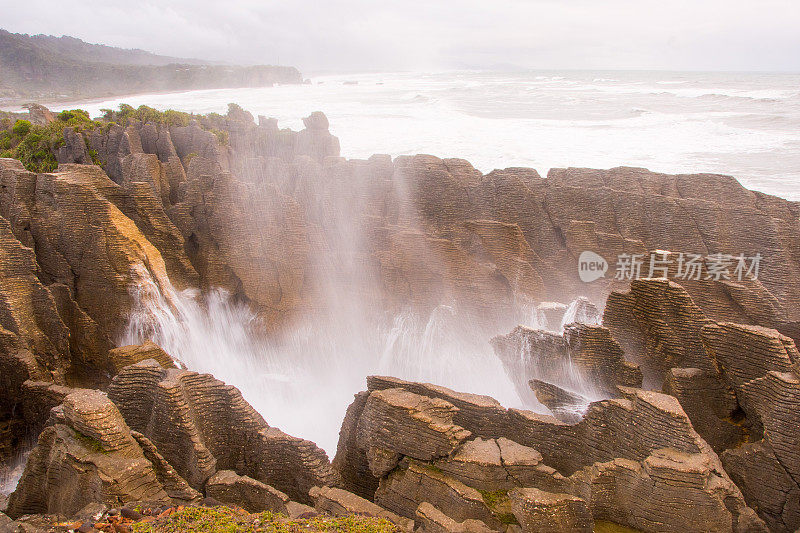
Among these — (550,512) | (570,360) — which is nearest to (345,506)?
(550,512)

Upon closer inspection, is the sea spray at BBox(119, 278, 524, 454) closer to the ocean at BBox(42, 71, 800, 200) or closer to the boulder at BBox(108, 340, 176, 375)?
the boulder at BBox(108, 340, 176, 375)

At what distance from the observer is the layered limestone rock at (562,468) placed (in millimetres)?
5973

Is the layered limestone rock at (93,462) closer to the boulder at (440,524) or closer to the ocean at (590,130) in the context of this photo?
the boulder at (440,524)

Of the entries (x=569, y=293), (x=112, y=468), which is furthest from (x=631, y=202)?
(x=112, y=468)

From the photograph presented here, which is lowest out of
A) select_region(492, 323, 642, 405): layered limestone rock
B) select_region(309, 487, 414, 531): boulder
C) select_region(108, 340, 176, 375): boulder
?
select_region(309, 487, 414, 531): boulder

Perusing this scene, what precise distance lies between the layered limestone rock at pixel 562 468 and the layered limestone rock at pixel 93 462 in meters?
2.91

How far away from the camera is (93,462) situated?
20.9 feet

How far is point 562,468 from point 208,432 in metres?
5.11

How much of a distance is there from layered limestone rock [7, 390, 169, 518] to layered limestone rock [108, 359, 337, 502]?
2.32ft

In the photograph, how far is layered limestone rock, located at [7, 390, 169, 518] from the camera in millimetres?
6320

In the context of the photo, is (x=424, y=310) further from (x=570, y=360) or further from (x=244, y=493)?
(x=244, y=493)

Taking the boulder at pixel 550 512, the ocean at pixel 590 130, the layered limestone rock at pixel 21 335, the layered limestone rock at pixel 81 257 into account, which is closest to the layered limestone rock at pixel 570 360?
the boulder at pixel 550 512

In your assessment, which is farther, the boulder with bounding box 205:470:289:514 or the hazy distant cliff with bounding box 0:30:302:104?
the hazy distant cliff with bounding box 0:30:302:104

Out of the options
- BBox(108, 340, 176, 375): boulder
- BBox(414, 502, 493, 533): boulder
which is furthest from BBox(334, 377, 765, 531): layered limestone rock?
BBox(108, 340, 176, 375): boulder
